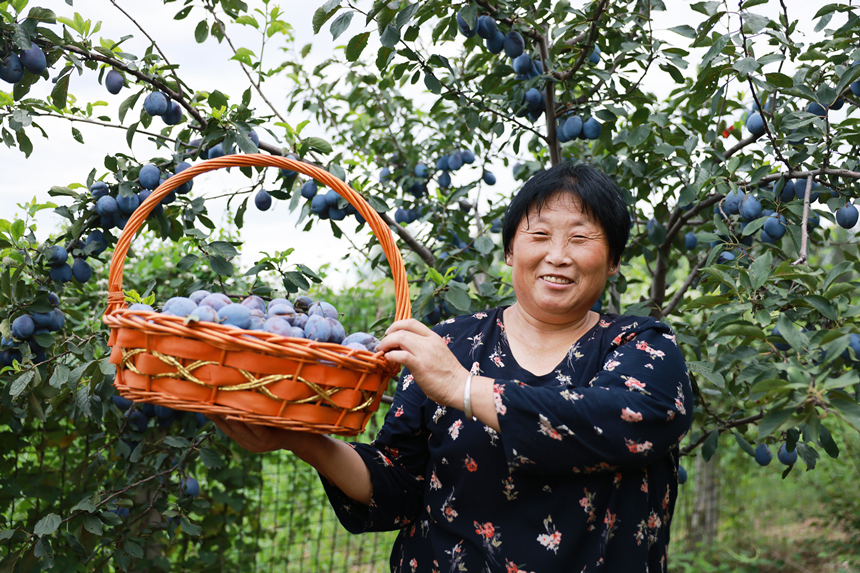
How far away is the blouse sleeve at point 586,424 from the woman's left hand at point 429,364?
7 centimetres

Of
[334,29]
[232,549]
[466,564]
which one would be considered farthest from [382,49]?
[232,549]

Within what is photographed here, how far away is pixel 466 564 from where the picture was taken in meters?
1.21

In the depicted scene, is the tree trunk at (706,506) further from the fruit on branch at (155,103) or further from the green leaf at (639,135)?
the fruit on branch at (155,103)

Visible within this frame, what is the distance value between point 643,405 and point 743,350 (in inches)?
12.1

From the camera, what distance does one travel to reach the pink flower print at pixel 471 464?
125 centimetres

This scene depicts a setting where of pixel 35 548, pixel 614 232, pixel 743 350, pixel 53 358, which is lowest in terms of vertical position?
pixel 35 548

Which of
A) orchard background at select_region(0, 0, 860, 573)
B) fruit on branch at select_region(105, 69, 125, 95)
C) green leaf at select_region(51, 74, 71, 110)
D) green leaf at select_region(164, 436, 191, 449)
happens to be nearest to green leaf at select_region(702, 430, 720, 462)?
orchard background at select_region(0, 0, 860, 573)

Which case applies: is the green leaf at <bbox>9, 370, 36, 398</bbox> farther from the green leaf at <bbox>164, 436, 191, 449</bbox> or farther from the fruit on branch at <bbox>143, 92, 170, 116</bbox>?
the fruit on branch at <bbox>143, 92, 170, 116</bbox>

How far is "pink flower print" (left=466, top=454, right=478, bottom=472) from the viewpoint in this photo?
1247mm

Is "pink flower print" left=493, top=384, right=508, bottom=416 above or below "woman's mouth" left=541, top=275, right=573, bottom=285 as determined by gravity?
below

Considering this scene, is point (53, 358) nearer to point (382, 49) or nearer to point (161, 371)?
point (161, 371)

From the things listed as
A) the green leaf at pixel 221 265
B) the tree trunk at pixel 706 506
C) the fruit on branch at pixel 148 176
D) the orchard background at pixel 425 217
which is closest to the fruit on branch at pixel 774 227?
the orchard background at pixel 425 217

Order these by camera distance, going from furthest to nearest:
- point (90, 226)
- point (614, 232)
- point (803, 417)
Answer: point (90, 226), point (614, 232), point (803, 417)

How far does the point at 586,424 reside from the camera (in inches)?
40.4
